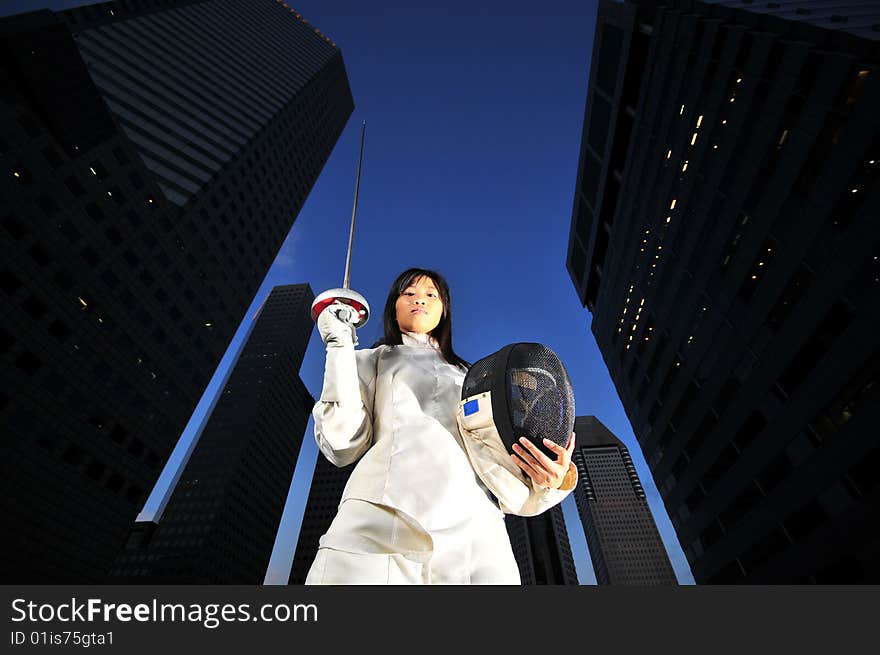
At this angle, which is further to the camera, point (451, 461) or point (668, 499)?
point (668, 499)

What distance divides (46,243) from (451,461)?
3662cm

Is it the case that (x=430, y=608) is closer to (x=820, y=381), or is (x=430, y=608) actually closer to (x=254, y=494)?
(x=820, y=381)

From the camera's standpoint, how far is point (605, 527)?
16188 centimetres

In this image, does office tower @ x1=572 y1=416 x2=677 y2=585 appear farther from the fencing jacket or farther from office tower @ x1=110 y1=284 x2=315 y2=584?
the fencing jacket

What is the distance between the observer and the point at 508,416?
1.87 m

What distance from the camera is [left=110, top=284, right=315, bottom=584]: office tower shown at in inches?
3506

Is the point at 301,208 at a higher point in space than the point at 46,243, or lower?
lower

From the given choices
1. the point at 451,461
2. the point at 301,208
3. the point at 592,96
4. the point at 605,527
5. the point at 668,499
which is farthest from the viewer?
the point at 605,527

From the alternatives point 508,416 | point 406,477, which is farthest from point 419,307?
point 406,477

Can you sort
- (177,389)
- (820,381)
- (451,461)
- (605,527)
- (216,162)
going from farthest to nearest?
1. (605,527)
2. (216,162)
3. (177,389)
4. (820,381)
5. (451,461)

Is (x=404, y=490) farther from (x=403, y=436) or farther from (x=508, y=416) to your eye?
(x=508, y=416)

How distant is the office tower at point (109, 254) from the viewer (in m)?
23.9

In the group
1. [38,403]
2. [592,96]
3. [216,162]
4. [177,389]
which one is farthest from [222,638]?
[216,162]

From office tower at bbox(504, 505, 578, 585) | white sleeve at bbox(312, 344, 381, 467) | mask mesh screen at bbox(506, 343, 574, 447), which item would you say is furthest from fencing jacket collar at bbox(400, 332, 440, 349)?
office tower at bbox(504, 505, 578, 585)
